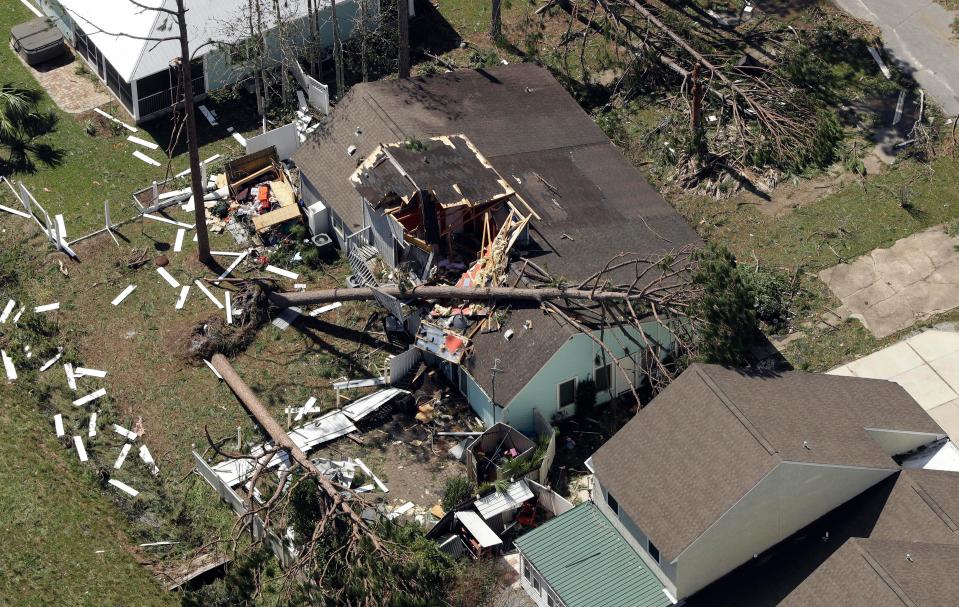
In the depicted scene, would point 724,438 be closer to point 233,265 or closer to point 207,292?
point 207,292

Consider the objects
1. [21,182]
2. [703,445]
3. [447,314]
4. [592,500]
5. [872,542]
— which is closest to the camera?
[872,542]

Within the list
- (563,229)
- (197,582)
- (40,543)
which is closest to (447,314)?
(563,229)

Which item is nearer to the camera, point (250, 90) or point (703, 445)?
point (703, 445)

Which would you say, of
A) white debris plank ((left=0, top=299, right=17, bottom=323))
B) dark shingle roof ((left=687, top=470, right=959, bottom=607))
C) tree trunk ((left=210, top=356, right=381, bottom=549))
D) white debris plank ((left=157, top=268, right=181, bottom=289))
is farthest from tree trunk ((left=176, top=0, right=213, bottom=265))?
dark shingle roof ((left=687, top=470, right=959, bottom=607))

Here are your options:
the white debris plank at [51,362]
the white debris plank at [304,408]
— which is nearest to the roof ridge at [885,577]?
the white debris plank at [304,408]

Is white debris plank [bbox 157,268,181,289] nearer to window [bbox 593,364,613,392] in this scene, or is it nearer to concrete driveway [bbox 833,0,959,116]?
window [bbox 593,364,613,392]

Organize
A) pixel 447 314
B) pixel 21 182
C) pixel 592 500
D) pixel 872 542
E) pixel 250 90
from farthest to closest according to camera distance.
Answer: pixel 250 90 < pixel 21 182 < pixel 447 314 < pixel 592 500 < pixel 872 542

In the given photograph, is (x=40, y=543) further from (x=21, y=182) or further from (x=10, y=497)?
(x=21, y=182)
